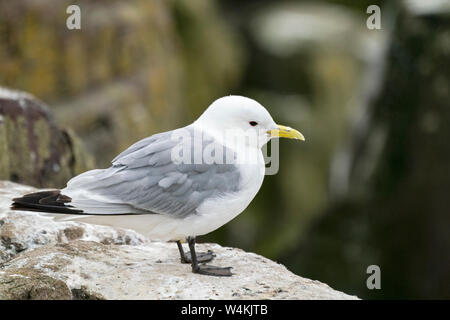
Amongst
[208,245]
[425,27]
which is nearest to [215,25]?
[425,27]

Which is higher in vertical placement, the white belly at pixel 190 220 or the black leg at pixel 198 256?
the white belly at pixel 190 220

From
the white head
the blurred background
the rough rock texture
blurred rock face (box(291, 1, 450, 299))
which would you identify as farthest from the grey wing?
blurred rock face (box(291, 1, 450, 299))

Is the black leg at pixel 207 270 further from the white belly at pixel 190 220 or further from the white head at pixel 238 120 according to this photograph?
the white head at pixel 238 120

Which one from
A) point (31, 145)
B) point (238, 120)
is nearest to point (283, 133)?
point (238, 120)

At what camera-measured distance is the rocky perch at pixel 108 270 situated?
310 centimetres

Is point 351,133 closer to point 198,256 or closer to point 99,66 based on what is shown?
point 99,66

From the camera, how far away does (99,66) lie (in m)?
7.05

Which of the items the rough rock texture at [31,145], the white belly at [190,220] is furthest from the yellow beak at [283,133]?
the rough rock texture at [31,145]

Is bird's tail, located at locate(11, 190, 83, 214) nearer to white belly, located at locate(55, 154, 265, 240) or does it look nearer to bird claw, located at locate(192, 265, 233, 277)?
white belly, located at locate(55, 154, 265, 240)

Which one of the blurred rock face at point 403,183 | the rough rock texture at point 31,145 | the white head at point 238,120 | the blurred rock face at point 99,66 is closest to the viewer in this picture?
the white head at point 238,120

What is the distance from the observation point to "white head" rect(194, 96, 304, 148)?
11.4ft

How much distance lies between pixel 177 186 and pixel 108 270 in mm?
487

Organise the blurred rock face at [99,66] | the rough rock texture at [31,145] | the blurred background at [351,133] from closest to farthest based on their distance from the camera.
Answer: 1. the rough rock texture at [31,145]
2. the blurred background at [351,133]
3. the blurred rock face at [99,66]

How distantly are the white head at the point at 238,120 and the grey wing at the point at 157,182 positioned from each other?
A: 0.12 meters
